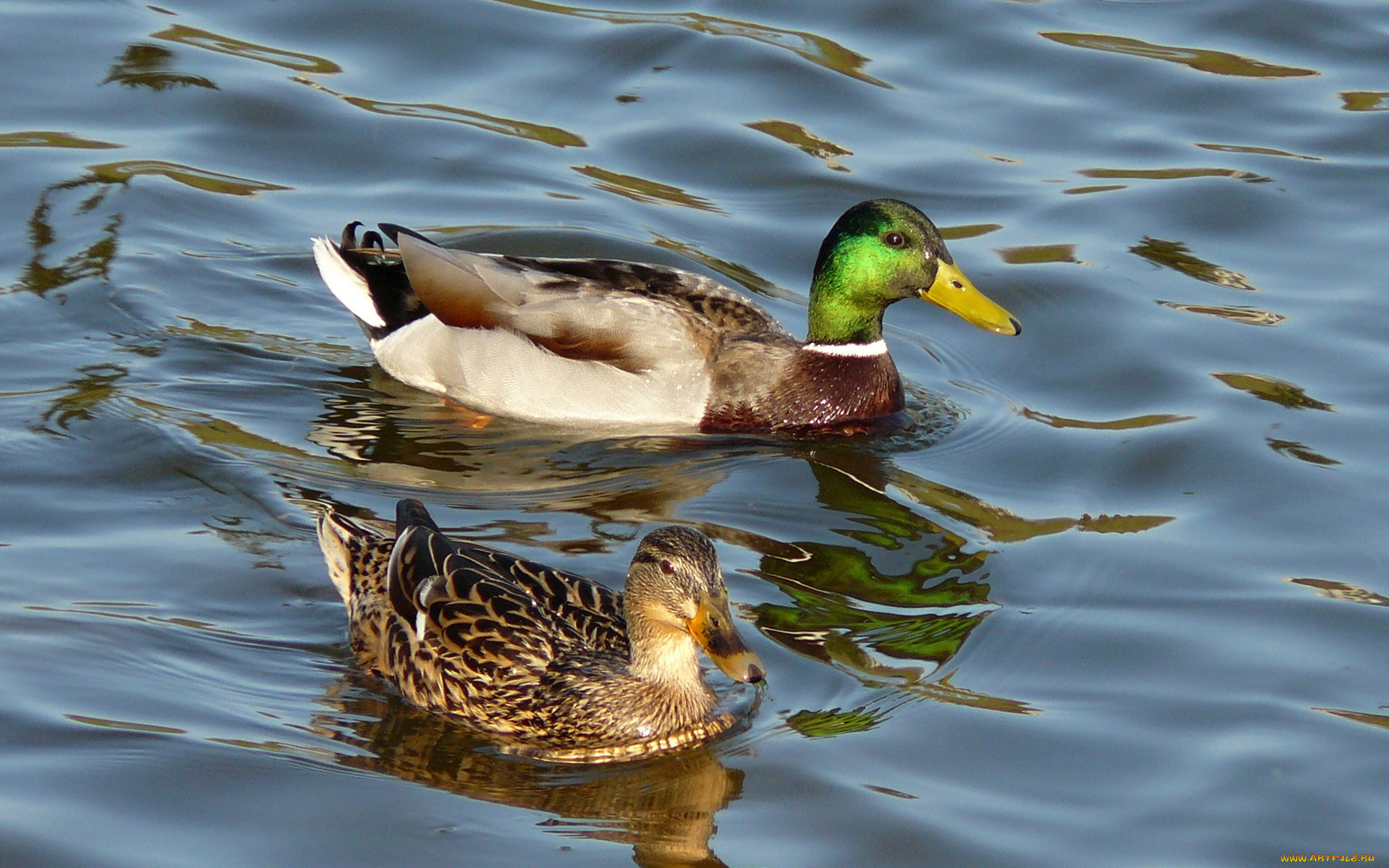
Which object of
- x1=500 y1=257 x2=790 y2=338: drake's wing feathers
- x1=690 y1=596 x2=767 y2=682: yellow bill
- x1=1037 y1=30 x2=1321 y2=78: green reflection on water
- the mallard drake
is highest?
x1=1037 y1=30 x2=1321 y2=78: green reflection on water

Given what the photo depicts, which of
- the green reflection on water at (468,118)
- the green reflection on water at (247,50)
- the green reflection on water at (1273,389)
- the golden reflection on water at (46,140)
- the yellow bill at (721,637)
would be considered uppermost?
the green reflection on water at (247,50)

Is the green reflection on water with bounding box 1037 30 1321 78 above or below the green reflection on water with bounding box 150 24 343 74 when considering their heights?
above

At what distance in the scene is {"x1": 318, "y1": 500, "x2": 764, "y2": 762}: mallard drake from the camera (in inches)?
222

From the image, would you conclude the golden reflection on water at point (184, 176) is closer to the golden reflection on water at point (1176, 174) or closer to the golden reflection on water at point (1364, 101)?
the golden reflection on water at point (1176, 174)

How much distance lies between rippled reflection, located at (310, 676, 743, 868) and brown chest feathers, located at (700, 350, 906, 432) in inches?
126

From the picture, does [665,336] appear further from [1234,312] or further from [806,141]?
[806,141]

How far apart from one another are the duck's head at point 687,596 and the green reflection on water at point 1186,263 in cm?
516

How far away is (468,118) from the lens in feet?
38.3

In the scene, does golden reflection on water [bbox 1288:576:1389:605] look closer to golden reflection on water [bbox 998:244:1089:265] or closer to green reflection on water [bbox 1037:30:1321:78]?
golden reflection on water [bbox 998:244:1089:265]

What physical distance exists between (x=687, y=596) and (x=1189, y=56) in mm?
8537

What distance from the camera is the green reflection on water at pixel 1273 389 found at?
8.62 m

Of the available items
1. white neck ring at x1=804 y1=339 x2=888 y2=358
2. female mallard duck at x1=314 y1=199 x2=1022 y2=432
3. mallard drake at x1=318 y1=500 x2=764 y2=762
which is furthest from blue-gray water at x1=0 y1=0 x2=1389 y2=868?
white neck ring at x1=804 y1=339 x2=888 y2=358

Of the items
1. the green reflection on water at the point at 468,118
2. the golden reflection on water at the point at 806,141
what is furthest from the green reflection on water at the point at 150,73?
the golden reflection on water at the point at 806,141

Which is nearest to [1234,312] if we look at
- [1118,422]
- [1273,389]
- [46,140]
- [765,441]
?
[1273,389]
